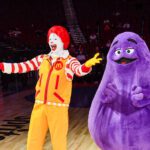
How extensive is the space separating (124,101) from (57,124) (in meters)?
0.72

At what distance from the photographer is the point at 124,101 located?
7.61ft

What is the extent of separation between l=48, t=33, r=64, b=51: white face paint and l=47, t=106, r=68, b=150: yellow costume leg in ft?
1.70

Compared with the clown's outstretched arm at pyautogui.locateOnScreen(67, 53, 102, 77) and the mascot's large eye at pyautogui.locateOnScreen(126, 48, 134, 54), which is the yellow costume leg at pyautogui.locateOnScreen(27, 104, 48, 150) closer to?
the clown's outstretched arm at pyautogui.locateOnScreen(67, 53, 102, 77)

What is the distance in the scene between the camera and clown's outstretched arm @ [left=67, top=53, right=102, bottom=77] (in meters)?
2.63

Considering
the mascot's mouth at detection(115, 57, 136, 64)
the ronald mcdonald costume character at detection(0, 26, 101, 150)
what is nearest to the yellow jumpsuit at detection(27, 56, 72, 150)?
the ronald mcdonald costume character at detection(0, 26, 101, 150)

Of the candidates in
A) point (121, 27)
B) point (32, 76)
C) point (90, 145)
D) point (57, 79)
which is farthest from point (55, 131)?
point (121, 27)

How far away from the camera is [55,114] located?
9.23 feet

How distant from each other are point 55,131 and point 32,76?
928 cm

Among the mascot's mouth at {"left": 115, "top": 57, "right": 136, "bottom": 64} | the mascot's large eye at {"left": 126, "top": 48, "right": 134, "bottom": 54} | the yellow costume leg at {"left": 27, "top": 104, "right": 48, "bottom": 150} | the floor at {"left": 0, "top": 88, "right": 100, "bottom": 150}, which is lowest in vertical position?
the floor at {"left": 0, "top": 88, "right": 100, "bottom": 150}

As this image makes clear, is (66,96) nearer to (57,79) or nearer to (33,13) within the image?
(57,79)

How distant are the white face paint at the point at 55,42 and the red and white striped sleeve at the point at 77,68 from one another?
0.15 metres

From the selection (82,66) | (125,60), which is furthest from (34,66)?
(125,60)

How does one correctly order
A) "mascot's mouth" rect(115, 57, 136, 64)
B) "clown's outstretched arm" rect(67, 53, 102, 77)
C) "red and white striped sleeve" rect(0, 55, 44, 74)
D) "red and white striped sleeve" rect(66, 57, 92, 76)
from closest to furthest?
"mascot's mouth" rect(115, 57, 136, 64) < "clown's outstretched arm" rect(67, 53, 102, 77) < "red and white striped sleeve" rect(66, 57, 92, 76) < "red and white striped sleeve" rect(0, 55, 44, 74)

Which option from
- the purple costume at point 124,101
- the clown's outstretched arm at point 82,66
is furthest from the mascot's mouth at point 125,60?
the clown's outstretched arm at point 82,66
